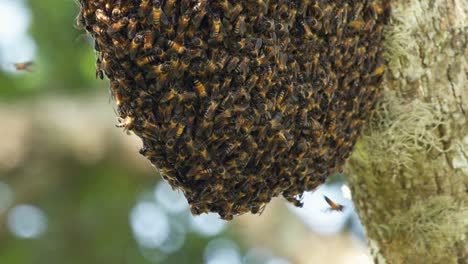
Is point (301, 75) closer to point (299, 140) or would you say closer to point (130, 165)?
point (299, 140)

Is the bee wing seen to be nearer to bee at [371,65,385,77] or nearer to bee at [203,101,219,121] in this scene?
bee at [371,65,385,77]

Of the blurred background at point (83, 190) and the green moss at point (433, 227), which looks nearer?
the green moss at point (433, 227)

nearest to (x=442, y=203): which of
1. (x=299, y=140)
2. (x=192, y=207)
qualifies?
(x=299, y=140)

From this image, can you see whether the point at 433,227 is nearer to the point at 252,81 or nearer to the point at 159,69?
the point at 252,81

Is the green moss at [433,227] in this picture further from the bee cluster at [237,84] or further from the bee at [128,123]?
the bee at [128,123]

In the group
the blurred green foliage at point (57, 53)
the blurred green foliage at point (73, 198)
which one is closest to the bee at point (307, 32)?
the blurred green foliage at point (73, 198)

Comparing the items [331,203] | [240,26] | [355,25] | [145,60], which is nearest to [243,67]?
[240,26]
